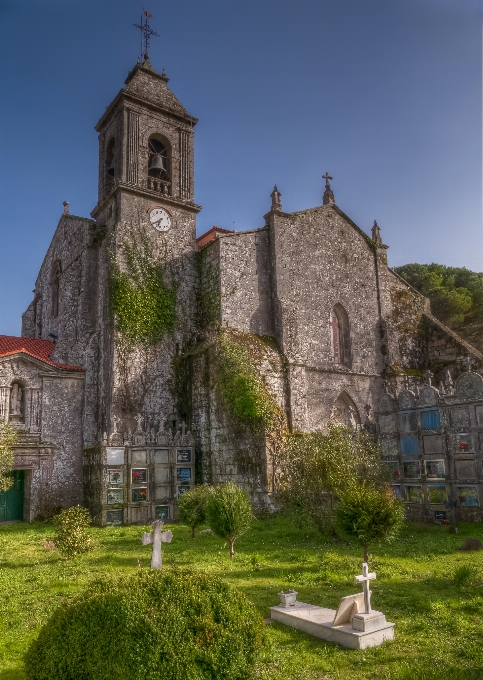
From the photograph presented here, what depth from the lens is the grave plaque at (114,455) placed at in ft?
64.2

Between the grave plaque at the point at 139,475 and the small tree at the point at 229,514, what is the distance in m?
6.90

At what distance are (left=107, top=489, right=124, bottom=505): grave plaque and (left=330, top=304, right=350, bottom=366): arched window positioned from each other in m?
11.8

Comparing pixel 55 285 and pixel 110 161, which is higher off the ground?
pixel 110 161

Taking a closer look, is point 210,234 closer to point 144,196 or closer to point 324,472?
point 144,196

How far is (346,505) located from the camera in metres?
12.0

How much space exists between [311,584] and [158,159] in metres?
21.4

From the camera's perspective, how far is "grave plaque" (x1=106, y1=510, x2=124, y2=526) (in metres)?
19.3

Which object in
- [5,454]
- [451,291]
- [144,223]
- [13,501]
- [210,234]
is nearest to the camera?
[5,454]

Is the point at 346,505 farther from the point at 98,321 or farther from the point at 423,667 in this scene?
the point at 98,321

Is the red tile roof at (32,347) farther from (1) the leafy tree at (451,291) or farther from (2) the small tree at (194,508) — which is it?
(1) the leafy tree at (451,291)

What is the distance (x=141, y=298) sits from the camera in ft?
78.9

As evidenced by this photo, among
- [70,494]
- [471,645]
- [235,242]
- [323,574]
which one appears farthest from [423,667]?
[235,242]

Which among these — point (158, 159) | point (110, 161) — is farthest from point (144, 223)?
point (110, 161)

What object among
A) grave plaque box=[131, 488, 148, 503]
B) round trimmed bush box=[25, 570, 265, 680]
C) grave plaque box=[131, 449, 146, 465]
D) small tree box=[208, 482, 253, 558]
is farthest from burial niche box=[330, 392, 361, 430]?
round trimmed bush box=[25, 570, 265, 680]
